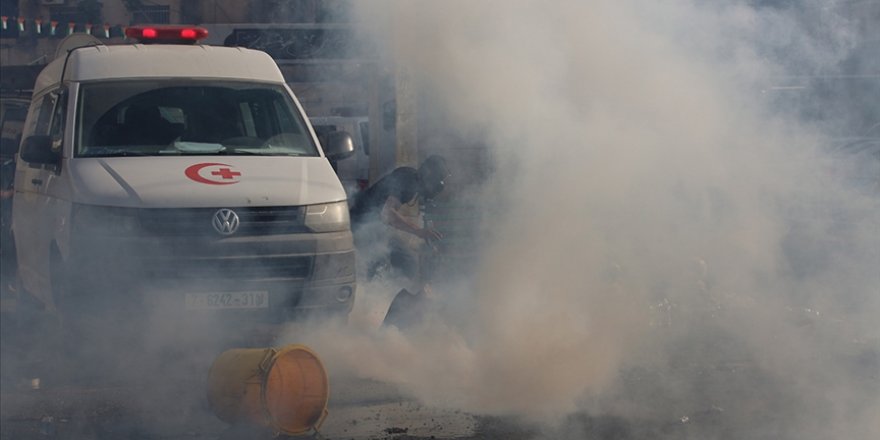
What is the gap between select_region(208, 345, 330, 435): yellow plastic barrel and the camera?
5629 mm

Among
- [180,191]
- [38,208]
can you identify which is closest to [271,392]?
[180,191]

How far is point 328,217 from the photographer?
23.1 feet

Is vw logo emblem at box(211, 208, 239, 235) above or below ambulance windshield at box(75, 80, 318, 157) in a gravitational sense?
below

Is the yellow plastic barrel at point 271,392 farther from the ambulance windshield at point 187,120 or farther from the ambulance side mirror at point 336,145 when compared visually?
the ambulance side mirror at point 336,145

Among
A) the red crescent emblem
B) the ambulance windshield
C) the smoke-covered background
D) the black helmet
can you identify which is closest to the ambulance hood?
the red crescent emblem

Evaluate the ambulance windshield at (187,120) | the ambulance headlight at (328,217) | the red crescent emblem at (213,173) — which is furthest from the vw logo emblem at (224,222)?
the ambulance windshield at (187,120)

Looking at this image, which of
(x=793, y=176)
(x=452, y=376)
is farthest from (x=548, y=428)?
(x=793, y=176)

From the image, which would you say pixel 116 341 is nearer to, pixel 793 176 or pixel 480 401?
pixel 480 401

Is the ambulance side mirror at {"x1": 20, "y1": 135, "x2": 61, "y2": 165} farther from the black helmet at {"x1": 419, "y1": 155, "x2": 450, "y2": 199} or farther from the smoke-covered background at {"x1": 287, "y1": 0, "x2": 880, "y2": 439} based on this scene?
the black helmet at {"x1": 419, "y1": 155, "x2": 450, "y2": 199}

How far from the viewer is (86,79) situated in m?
7.66

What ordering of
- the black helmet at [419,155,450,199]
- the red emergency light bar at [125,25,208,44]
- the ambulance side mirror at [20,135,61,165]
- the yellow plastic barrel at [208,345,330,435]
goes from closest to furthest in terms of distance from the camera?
the yellow plastic barrel at [208,345,330,435], the ambulance side mirror at [20,135,61,165], the red emergency light bar at [125,25,208,44], the black helmet at [419,155,450,199]

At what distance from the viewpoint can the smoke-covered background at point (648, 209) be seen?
7.05 meters

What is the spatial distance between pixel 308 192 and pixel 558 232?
1849 millimetres

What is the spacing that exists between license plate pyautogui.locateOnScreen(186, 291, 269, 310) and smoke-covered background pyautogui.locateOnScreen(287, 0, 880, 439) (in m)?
0.48
